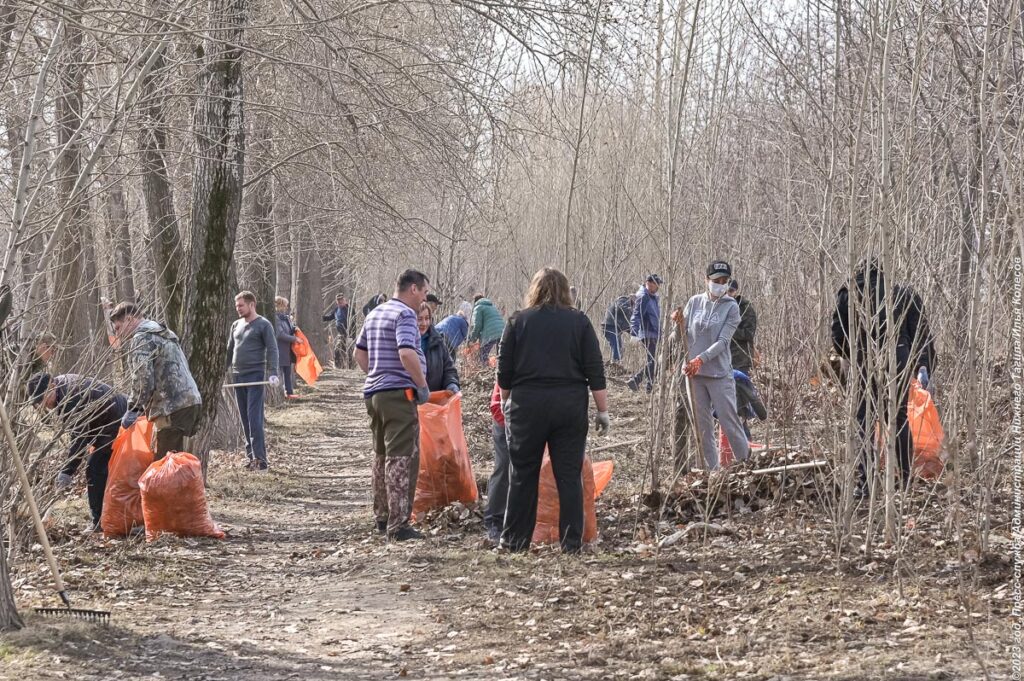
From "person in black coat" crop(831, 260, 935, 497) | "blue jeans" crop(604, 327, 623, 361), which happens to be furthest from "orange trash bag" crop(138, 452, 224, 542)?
"blue jeans" crop(604, 327, 623, 361)

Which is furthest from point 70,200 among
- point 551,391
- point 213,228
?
point 213,228

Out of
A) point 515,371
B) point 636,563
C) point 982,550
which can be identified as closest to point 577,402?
point 515,371

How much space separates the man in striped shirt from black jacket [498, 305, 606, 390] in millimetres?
960

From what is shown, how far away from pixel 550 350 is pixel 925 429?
2.89 m

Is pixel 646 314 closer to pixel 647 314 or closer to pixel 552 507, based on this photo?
pixel 647 314

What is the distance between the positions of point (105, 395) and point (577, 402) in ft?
9.72

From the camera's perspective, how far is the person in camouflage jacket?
842 cm

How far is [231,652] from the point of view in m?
5.70

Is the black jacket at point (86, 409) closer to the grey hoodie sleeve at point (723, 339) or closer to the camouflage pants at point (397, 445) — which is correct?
the camouflage pants at point (397, 445)

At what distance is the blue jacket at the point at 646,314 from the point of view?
15891mm

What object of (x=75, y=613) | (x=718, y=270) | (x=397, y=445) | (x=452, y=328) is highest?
(x=718, y=270)

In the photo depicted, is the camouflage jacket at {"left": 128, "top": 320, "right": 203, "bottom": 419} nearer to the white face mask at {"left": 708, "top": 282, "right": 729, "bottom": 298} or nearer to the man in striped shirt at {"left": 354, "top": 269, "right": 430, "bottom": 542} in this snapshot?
the man in striped shirt at {"left": 354, "top": 269, "right": 430, "bottom": 542}

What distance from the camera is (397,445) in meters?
8.14

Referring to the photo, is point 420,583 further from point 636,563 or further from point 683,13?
point 683,13
